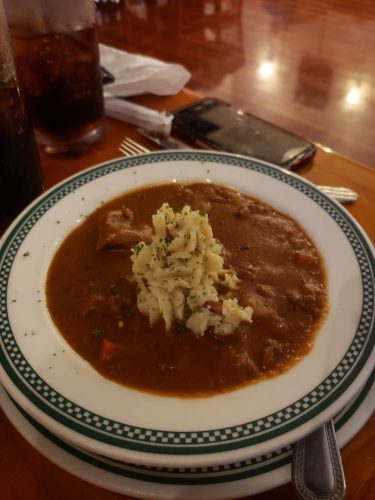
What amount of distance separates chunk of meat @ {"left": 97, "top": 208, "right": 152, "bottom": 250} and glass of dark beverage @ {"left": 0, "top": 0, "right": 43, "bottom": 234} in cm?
39

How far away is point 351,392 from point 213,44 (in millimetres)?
3531

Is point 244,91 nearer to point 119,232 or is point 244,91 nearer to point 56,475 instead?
point 119,232

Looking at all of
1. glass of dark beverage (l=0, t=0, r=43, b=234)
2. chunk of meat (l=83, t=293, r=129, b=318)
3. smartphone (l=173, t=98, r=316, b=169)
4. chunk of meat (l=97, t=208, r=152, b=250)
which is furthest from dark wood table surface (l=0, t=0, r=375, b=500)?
chunk of meat (l=97, t=208, r=152, b=250)

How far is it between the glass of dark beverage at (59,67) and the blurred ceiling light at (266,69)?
1652 millimetres

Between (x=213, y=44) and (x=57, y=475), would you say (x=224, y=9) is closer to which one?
(x=213, y=44)

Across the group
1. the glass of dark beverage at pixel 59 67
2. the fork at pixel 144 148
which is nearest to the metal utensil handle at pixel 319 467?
the fork at pixel 144 148

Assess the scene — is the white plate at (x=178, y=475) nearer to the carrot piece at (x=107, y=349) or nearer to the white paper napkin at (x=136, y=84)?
the carrot piece at (x=107, y=349)

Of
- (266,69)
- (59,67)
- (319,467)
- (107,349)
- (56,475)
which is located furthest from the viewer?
(266,69)

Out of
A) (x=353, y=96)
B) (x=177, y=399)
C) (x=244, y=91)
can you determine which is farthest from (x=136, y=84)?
(x=177, y=399)

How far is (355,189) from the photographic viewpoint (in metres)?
2.05

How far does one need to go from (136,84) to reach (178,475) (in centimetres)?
212

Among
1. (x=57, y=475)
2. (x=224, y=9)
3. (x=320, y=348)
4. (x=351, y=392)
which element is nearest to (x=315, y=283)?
(x=320, y=348)

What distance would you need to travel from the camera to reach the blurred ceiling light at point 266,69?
3.47 metres

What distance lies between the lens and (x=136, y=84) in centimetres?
265
